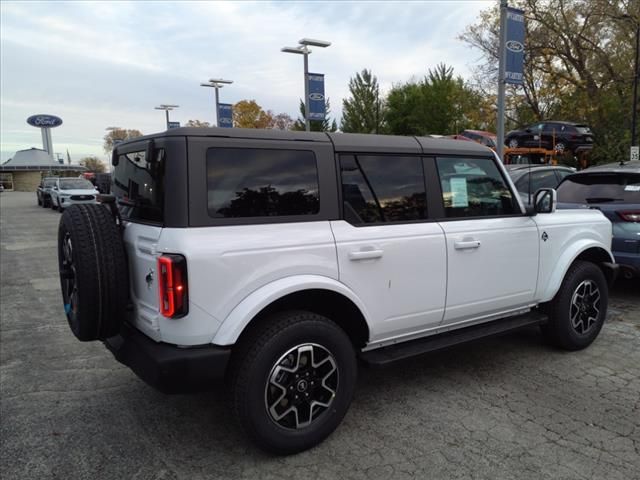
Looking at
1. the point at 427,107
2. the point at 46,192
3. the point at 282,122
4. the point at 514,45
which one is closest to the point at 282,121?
the point at 282,122

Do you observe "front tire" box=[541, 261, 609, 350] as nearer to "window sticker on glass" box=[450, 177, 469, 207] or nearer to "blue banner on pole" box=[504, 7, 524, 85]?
"window sticker on glass" box=[450, 177, 469, 207]

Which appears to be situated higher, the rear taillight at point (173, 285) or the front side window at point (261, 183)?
the front side window at point (261, 183)

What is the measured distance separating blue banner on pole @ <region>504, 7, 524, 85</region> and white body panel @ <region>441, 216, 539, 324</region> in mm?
7858

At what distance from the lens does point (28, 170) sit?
224 feet

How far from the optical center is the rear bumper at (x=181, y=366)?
8.46 ft

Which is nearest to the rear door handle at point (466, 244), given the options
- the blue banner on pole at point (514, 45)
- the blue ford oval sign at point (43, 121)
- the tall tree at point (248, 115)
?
the blue banner on pole at point (514, 45)

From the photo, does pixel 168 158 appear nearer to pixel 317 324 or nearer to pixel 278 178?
pixel 278 178

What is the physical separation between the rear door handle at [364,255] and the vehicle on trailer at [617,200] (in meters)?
4.22

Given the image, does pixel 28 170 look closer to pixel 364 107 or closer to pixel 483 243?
pixel 364 107

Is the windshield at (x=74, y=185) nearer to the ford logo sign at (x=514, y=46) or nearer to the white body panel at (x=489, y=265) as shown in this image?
the ford logo sign at (x=514, y=46)

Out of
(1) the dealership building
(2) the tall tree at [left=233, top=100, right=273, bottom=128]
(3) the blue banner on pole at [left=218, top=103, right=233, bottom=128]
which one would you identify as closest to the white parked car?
(3) the blue banner on pole at [left=218, top=103, right=233, bottom=128]

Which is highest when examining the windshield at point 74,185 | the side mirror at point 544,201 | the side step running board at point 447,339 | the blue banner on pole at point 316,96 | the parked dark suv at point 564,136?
the blue banner on pole at point 316,96

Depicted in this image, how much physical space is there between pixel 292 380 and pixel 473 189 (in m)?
2.10

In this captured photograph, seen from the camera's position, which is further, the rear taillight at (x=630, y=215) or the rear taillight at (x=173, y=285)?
the rear taillight at (x=630, y=215)
